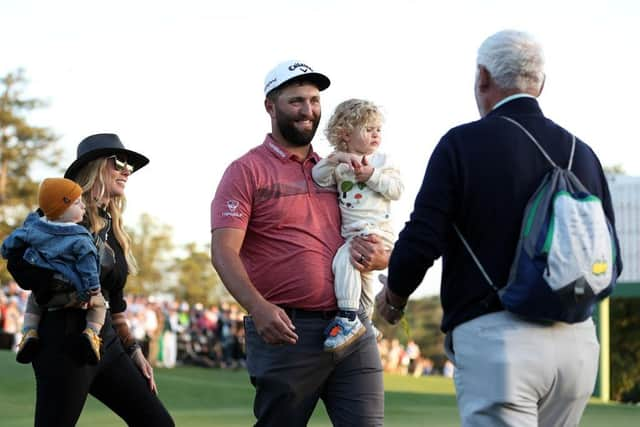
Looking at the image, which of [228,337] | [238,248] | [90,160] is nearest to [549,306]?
[238,248]

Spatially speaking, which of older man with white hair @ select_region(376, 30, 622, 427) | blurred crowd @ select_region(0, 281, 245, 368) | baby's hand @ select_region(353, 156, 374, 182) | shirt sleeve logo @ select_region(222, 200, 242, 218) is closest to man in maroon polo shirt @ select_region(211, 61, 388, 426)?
shirt sleeve logo @ select_region(222, 200, 242, 218)

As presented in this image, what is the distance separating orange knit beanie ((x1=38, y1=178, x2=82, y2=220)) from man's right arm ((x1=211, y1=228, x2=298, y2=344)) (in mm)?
926

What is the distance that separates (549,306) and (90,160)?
11.2 feet

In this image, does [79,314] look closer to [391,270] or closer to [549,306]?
[391,270]

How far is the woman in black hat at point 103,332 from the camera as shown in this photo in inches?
237

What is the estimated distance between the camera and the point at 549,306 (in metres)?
4.05

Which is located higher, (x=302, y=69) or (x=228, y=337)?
(x=302, y=69)

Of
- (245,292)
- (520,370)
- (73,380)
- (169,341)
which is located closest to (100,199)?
(73,380)

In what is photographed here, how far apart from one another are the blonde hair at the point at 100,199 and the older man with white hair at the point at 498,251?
2.64 meters

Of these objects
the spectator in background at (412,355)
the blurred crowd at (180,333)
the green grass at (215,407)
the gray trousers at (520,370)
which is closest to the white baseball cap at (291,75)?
the gray trousers at (520,370)

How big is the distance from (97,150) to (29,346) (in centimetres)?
122

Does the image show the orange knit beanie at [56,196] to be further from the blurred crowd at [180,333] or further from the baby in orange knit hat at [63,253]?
the blurred crowd at [180,333]

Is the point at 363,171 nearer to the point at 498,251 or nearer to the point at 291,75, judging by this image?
the point at 291,75

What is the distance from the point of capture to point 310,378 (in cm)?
579
